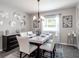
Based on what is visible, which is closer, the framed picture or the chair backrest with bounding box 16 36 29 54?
the chair backrest with bounding box 16 36 29 54

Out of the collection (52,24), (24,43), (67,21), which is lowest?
(24,43)

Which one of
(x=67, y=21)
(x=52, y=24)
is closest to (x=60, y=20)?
(x=67, y=21)

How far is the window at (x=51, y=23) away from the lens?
4.84 m

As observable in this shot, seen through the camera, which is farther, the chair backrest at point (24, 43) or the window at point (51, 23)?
the window at point (51, 23)

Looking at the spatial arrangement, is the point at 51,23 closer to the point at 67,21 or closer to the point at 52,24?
the point at 52,24

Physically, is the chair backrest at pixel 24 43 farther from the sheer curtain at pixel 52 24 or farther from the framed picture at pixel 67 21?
the framed picture at pixel 67 21

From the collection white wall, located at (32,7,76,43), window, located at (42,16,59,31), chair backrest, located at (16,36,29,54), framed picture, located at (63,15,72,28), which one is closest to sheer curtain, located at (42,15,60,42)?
window, located at (42,16,59,31)

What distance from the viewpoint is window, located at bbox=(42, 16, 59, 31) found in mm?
4840

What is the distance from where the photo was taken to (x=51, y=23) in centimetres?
507

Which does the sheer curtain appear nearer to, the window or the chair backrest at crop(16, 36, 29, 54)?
the window

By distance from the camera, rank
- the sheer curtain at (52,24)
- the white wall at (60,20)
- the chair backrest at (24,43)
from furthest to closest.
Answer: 1. the sheer curtain at (52,24)
2. the white wall at (60,20)
3. the chair backrest at (24,43)

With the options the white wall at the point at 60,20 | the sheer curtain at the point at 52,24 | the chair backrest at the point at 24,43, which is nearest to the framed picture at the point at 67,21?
the white wall at the point at 60,20

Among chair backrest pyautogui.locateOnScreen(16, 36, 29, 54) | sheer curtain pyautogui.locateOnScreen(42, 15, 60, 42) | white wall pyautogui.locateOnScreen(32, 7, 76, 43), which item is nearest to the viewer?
chair backrest pyautogui.locateOnScreen(16, 36, 29, 54)

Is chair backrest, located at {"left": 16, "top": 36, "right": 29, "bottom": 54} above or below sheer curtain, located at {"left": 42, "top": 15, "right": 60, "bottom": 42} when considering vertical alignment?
below
